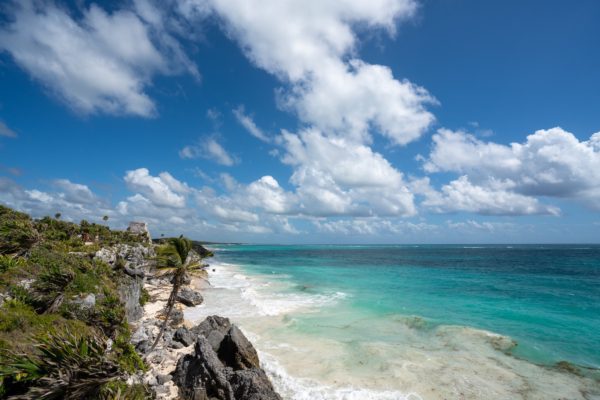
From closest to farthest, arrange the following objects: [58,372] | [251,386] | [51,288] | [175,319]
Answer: [58,372] → [251,386] → [51,288] → [175,319]

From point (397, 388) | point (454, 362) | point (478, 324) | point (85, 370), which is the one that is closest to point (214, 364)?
point (85, 370)

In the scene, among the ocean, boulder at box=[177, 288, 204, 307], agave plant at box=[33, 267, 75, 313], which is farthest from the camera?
boulder at box=[177, 288, 204, 307]

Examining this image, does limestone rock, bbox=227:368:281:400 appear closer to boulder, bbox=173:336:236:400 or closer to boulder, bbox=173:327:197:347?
boulder, bbox=173:336:236:400

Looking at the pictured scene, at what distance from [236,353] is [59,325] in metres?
8.84

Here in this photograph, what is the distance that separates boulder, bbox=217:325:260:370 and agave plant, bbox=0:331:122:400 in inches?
258

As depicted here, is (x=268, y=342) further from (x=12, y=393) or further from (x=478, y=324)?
(x=478, y=324)

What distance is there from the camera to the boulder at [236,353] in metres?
15.3

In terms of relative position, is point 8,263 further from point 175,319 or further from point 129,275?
point 175,319

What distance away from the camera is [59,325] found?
15078 mm

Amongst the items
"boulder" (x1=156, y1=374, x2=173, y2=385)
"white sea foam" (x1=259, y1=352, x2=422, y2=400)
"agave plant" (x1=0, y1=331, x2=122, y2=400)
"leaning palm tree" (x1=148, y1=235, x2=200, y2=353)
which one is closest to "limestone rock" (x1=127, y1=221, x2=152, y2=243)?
"leaning palm tree" (x1=148, y1=235, x2=200, y2=353)

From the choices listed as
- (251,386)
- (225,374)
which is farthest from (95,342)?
(251,386)

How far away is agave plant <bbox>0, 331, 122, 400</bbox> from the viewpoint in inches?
352

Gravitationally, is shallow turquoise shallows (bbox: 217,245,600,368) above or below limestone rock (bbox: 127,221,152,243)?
below

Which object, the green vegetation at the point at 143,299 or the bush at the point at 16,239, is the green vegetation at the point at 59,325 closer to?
the bush at the point at 16,239
